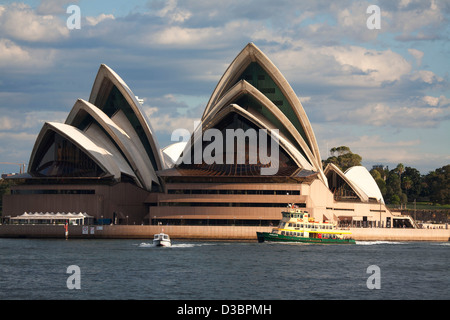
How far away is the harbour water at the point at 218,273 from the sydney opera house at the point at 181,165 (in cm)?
2007

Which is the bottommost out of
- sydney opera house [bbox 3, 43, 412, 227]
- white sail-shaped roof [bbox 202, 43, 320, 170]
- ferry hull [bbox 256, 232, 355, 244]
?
ferry hull [bbox 256, 232, 355, 244]

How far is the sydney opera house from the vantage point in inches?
4227

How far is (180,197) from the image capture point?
10862cm

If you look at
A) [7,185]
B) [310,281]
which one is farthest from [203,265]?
[7,185]

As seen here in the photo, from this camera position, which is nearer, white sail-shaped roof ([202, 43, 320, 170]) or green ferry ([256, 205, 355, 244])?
green ferry ([256, 205, 355, 244])

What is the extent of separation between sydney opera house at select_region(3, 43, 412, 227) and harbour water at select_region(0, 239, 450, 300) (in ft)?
→ 65.9

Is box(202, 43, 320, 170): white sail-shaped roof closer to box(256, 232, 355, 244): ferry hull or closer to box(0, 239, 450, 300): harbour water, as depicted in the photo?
box(256, 232, 355, 244): ferry hull

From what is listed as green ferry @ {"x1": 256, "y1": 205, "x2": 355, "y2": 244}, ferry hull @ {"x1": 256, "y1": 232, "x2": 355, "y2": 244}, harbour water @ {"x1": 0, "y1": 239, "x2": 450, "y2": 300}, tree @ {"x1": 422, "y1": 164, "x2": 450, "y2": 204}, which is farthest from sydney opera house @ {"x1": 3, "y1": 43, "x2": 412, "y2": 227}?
tree @ {"x1": 422, "y1": 164, "x2": 450, "y2": 204}

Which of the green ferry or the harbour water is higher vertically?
the green ferry

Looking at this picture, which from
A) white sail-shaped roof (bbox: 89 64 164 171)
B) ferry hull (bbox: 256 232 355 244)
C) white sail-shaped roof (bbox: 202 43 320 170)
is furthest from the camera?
white sail-shaped roof (bbox: 89 64 164 171)

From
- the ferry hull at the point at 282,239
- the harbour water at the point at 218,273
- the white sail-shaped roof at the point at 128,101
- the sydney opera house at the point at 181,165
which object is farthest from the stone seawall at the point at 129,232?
the white sail-shaped roof at the point at 128,101

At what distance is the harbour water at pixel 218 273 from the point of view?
1986 inches
